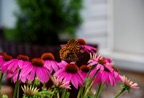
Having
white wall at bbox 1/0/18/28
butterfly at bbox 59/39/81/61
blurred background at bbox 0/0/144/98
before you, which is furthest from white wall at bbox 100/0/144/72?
butterfly at bbox 59/39/81/61

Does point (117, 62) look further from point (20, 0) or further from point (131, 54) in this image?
point (20, 0)

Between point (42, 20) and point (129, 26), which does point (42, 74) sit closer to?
point (42, 20)

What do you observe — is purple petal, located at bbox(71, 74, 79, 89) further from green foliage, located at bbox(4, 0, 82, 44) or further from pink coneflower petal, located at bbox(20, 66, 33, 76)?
green foliage, located at bbox(4, 0, 82, 44)

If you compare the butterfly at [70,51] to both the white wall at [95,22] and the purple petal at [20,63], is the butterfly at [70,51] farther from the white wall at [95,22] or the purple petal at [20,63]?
the white wall at [95,22]

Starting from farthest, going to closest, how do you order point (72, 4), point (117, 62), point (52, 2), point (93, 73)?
point (117, 62), point (72, 4), point (52, 2), point (93, 73)

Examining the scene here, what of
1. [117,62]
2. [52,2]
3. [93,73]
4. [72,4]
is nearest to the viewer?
[93,73]

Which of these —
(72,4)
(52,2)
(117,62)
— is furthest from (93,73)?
(117,62)

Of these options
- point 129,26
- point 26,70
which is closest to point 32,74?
point 26,70

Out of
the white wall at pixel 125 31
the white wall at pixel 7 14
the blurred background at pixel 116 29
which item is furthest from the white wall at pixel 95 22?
the white wall at pixel 7 14
